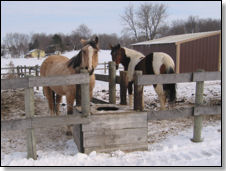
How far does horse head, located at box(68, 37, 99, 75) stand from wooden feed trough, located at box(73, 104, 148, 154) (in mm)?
809

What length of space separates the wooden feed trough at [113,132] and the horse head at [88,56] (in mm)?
809

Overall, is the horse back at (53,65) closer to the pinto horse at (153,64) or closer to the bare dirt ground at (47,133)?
the bare dirt ground at (47,133)

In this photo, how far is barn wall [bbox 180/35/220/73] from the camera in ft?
46.0

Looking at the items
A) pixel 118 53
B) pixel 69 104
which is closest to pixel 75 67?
pixel 69 104

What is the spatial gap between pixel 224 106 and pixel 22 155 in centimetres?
328

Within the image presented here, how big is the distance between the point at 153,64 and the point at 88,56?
262 cm

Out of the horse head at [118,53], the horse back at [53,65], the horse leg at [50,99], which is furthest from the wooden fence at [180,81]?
the horse head at [118,53]

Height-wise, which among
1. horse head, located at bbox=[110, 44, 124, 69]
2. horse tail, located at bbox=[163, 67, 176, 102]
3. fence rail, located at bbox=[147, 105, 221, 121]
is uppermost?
horse head, located at bbox=[110, 44, 124, 69]

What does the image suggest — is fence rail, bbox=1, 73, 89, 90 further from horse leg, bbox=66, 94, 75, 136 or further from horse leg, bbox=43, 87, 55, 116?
horse leg, bbox=43, 87, 55, 116

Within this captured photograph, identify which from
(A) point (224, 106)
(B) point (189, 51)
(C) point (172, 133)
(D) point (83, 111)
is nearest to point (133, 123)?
(D) point (83, 111)

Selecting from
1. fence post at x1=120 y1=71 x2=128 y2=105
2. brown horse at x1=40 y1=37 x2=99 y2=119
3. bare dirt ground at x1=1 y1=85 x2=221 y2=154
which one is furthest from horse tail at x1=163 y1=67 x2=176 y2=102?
brown horse at x1=40 y1=37 x2=99 y2=119

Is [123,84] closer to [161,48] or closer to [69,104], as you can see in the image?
[69,104]

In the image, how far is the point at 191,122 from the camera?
4.99 meters

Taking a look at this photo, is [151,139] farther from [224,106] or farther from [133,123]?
[224,106]
